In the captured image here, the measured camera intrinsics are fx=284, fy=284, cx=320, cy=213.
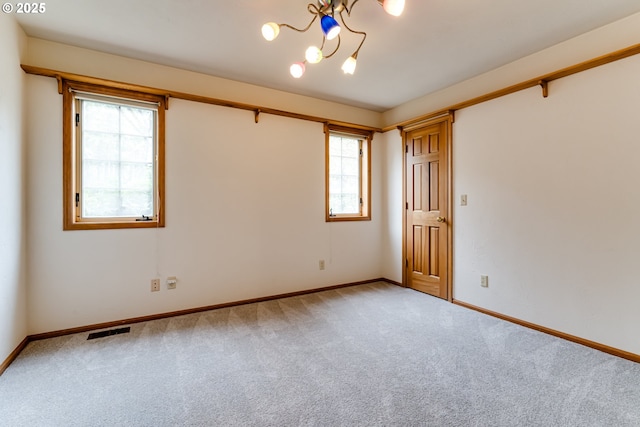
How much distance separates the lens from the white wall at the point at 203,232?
8.08 feet

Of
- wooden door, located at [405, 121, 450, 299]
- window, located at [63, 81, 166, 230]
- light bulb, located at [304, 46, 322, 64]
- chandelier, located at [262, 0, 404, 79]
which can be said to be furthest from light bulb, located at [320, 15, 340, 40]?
wooden door, located at [405, 121, 450, 299]

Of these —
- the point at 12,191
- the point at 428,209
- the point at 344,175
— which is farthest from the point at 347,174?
the point at 12,191

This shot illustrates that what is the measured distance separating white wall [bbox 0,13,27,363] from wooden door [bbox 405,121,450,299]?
13.0 feet

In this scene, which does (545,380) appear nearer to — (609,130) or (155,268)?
(609,130)

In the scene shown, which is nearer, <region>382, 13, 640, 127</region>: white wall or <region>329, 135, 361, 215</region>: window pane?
<region>382, 13, 640, 127</region>: white wall

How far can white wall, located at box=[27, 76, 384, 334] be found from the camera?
8.08 feet

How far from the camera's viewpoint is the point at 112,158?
274 cm

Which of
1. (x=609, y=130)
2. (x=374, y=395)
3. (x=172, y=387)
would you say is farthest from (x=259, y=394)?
(x=609, y=130)

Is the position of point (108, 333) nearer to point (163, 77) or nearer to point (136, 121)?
point (136, 121)

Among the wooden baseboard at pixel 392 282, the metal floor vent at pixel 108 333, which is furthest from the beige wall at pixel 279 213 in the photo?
the wooden baseboard at pixel 392 282

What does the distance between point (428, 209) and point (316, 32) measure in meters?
2.43

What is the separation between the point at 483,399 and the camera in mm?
1662

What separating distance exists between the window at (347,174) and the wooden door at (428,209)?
1.99ft

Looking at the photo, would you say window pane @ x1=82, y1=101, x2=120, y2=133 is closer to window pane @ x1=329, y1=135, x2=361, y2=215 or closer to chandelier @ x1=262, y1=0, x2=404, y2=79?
chandelier @ x1=262, y1=0, x2=404, y2=79
